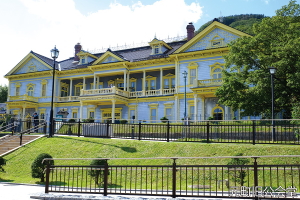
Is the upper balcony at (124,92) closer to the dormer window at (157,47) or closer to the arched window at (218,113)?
the dormer window at (157,47)

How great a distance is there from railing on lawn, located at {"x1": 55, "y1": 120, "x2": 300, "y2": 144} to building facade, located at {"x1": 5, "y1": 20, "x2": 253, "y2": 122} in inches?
209

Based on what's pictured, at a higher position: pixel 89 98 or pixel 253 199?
pixel 89 98

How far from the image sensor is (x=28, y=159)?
1692cm

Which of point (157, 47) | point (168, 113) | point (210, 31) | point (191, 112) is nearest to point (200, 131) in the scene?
point (191, 112)

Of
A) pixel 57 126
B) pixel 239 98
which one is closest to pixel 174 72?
pixel 239 98

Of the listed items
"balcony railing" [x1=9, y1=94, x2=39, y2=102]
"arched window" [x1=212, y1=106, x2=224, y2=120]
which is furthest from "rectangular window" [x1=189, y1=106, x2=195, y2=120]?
"balcony railing" [x1=9, y1=94, x2=39, y2=102]

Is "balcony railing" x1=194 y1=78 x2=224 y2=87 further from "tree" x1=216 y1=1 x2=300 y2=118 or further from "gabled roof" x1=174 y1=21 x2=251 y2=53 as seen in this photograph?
"gabled roof" x1=174 y1=21 x2=251 y2=53

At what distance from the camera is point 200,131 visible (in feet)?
57.2

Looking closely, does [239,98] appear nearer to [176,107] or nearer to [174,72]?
[176,107]

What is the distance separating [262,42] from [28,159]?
18.9 m

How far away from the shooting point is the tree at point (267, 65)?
21.1 m

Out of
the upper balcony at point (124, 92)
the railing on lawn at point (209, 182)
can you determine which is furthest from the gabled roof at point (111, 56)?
the railing on lawn at point (209, 182)

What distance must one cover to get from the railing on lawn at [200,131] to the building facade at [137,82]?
5298mm

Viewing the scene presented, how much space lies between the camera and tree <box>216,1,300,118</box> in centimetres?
2108
